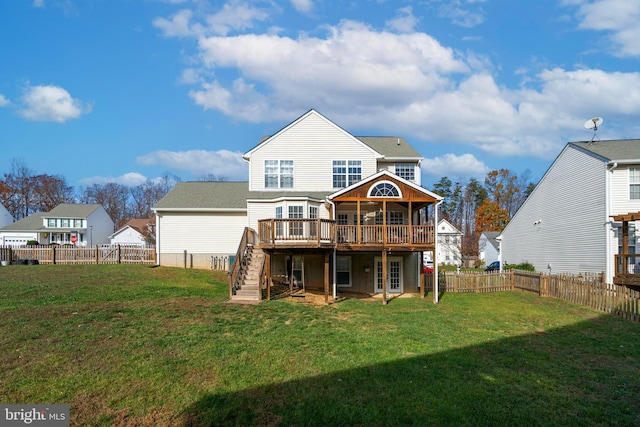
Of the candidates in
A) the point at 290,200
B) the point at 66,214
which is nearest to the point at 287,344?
the point at 290,200

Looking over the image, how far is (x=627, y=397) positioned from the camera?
21.7ft

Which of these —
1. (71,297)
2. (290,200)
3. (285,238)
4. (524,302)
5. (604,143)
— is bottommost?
(524,302)

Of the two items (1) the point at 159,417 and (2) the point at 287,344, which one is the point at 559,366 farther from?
(1) the point at 159,417

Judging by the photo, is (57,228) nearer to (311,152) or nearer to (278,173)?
(278,173)

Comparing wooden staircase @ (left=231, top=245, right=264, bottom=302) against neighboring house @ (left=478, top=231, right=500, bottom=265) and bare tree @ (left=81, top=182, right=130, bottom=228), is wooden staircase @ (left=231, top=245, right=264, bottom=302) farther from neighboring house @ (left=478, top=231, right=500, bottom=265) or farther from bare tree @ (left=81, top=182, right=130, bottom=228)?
bare tree @ (left=81, top=182, right=130, bottom=228)

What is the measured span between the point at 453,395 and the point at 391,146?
1781 centimetres

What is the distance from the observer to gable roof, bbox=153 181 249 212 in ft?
71.9

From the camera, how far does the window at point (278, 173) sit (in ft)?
67.9

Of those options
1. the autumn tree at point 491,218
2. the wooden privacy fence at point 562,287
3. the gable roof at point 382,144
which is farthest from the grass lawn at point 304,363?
the autumn tree at point 491,218

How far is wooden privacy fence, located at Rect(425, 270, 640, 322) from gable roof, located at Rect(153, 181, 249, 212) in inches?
467

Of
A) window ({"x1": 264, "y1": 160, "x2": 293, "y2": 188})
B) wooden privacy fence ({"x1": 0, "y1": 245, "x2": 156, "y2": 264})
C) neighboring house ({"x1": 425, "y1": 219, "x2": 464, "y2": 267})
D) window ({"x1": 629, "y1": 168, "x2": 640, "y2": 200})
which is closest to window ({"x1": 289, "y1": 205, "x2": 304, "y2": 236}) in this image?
window ({"x1": 264, "y1": 160, "x2": 293, "y2": 188})

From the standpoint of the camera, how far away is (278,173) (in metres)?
20.7

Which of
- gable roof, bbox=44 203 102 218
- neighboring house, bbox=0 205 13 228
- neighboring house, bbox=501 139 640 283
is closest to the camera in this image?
neighboring house, bbox=501 139 640 283

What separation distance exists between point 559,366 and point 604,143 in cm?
1769
